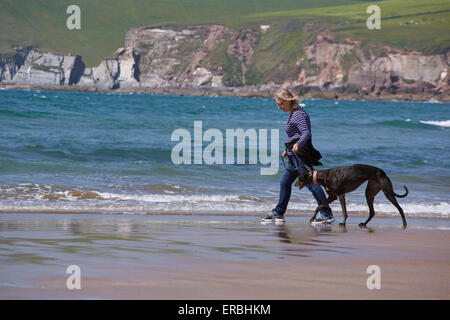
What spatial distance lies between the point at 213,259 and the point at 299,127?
11.2ft

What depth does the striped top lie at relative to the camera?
30.7 ft

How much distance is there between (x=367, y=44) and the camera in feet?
571

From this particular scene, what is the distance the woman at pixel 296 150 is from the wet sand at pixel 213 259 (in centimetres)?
50

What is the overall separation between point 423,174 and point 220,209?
26.2 feet

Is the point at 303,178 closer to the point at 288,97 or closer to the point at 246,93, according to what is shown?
the point at 288,97

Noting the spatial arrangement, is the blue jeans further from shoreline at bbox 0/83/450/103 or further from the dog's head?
shoreline at bbox 0/83/450/103

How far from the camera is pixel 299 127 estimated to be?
30.9 ft

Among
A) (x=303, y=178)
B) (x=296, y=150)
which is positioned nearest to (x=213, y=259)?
(x=296, y=150)

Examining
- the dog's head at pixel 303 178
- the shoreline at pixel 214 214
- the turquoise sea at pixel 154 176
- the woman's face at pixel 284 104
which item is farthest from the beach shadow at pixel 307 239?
the turquoise sea at pixel 154 176

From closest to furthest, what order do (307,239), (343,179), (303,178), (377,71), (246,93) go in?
(307,239) → (343,179) → (303,178) → (377,71) → (246,93)

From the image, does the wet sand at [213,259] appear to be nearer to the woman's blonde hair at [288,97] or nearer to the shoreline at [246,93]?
the woman's blonde hair at [288,97]

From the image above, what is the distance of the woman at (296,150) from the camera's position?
9.41 metres

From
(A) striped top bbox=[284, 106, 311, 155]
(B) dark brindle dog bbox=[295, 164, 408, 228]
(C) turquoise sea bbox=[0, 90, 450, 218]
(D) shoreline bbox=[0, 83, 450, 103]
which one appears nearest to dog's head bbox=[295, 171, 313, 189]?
(B) dark brindle dog bbox=[295, 164, 408, 228]

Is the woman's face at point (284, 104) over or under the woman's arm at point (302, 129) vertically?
over
